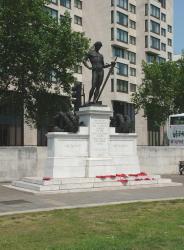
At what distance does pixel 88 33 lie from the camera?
217ft

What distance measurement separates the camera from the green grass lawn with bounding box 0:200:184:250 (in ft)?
29.1

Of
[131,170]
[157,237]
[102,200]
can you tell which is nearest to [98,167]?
[131,170]

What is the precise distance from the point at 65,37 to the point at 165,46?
49.1 meters

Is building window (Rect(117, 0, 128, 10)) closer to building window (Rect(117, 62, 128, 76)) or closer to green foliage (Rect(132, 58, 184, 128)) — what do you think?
building window (Rect(117, 62, 128, 76))

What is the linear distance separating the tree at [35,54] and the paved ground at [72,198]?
1657cm

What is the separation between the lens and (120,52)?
2852 inches

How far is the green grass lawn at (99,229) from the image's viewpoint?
8.86m

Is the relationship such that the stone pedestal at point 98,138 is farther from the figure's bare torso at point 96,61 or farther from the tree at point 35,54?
the tree at point 35,54

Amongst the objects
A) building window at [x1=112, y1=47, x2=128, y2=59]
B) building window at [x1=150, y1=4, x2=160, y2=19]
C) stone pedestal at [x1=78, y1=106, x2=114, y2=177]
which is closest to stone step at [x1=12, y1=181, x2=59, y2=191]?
stone pedestal at [x1=78, y1=106, x2=114, y2=177]

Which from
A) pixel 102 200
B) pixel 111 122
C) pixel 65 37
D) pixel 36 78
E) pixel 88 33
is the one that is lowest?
pixel 102 200

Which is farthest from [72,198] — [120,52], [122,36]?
[122,36]

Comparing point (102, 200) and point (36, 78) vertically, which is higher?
point (36, 78)

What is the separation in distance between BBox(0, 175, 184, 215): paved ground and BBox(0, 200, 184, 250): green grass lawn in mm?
1352

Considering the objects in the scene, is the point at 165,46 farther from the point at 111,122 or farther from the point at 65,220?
the point at 65,220
